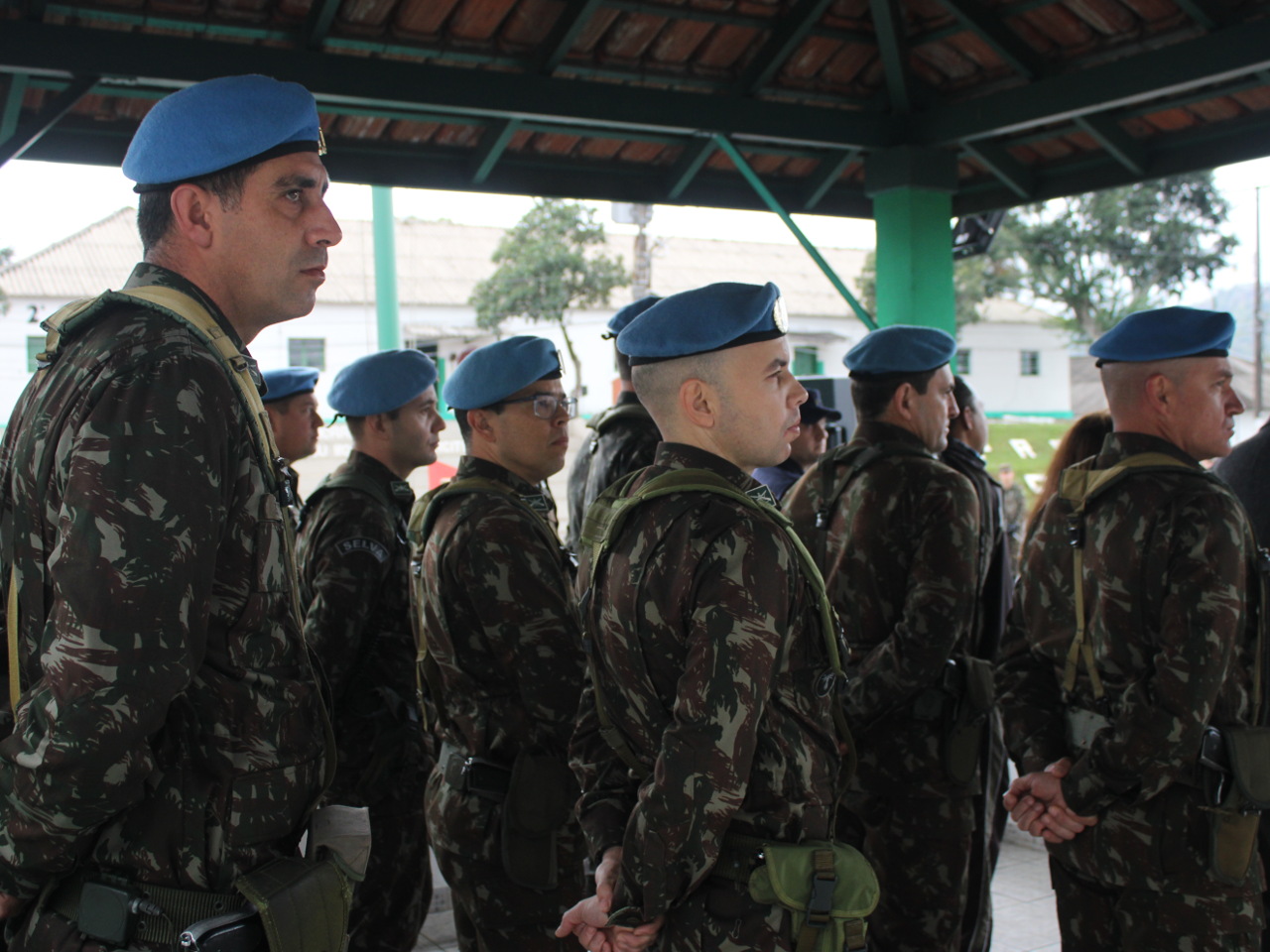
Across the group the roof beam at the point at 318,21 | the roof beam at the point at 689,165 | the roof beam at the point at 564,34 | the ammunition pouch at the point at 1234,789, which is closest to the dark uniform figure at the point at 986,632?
the ammunition pouch at the point at 1234,789

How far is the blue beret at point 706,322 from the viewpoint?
79.1 inches

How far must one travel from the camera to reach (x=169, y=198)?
1.74 metres

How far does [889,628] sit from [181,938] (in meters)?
2.25

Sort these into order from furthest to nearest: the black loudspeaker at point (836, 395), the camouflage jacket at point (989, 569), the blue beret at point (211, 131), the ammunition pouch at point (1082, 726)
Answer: the black loudspeaker at point (836, 395), the camouflage jacket at point (989, 569), the ammunition pouch at point (1082, 726), the blue beret at point (211, 131)

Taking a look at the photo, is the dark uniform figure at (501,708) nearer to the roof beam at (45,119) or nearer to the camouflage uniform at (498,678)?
the camouflage uniform at (498,678)

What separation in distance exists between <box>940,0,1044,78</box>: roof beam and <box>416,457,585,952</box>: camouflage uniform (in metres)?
4.00

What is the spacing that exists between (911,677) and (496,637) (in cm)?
121

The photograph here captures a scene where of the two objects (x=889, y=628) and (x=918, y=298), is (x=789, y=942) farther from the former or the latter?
(x=918, y=298)

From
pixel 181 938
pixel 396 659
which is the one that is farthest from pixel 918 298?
pixel 181 938

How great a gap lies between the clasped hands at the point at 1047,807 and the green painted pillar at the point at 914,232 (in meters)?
3.98

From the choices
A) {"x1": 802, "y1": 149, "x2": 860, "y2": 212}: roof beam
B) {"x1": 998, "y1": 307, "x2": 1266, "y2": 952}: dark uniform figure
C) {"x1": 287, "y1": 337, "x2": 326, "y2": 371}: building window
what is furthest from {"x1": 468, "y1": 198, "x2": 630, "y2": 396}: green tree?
{"x1": 998, "y1": 307, "x2": 1266, "y2": 952}: dark uniform figure

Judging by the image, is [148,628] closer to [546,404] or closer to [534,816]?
[534,816]

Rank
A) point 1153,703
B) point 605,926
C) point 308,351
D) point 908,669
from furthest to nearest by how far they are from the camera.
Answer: point 308,351 → point 908,669 → point 1153,703 → point 605,926

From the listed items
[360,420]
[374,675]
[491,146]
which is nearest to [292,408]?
[360,420]
